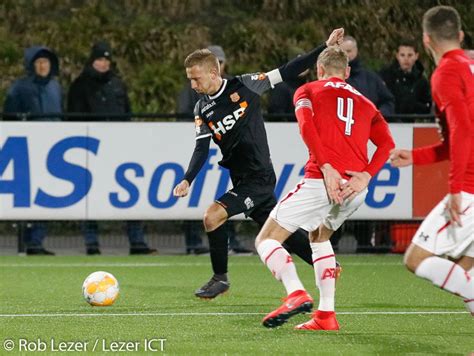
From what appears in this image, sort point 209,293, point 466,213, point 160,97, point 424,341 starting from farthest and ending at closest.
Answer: point 160,97 < point 209,293 < point 424,341 < point 466,213

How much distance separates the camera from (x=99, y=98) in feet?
48.5

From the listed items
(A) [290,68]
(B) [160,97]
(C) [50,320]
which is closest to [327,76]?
(A) [290,68]

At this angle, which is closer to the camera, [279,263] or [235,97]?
[279,263]

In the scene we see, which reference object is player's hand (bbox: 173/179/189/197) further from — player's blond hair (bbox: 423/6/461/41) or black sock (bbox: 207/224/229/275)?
player's blond hair (bbox: 423/6/461/41)

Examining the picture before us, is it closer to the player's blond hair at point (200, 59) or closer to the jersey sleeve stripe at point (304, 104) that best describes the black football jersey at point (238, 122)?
the player's blond hair at point (200, 59)

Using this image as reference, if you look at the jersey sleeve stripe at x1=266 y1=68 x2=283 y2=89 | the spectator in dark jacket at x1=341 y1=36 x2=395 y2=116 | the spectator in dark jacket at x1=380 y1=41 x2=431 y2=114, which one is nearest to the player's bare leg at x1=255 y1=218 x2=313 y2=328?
the jersey sleeve stripe at x1=266 y1=68 x2=283 y2=89

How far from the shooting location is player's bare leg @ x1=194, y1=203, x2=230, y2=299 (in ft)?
32.7

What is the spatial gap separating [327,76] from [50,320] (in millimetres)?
2549

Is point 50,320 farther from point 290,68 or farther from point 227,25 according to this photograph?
point 227,25

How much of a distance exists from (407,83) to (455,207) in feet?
29.0

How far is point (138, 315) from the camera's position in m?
9.04

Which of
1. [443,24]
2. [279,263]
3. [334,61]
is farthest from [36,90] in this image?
[443,24]

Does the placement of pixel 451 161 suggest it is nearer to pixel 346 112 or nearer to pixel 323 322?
pixel 346 112

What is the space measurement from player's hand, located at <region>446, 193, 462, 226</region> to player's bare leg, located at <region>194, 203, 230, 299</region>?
3488mm
